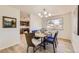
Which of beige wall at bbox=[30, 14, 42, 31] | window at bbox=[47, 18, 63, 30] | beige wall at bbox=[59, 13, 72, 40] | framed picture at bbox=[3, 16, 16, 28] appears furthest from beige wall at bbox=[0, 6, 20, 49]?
window at bbox=[47, 18, 63, 30]

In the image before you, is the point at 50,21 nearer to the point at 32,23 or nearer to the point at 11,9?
the point at 32,23

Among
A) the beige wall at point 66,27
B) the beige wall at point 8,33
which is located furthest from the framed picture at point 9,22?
the beige wall at point 66,27

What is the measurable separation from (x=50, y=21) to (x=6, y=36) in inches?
246

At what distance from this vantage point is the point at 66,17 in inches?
349

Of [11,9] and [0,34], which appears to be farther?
[11,9]

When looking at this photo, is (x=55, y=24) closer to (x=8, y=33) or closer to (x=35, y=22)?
(x=35, y=22)

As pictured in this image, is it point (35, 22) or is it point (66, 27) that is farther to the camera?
point (35, 22)

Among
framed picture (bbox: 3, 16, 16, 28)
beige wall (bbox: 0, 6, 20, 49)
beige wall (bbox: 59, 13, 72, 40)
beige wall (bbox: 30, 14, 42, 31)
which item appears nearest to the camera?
beige wall (bbox: 0, 6, 20, 49)

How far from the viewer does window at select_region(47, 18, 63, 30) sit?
32.3ft

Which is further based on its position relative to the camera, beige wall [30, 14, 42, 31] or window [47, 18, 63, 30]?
window [47, 18, 63, 30]

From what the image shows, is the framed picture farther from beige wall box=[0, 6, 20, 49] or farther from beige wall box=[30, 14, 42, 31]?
beige wall box=[30, 14, 42, 31]

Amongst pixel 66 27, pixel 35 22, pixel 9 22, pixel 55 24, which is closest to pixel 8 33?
pixel 9 22

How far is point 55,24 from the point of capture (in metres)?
10.5

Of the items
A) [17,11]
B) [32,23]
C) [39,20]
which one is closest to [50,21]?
[39,20]
